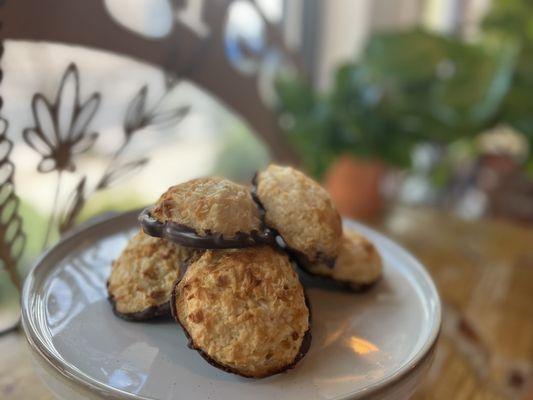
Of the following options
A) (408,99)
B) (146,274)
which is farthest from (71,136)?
(408,99)

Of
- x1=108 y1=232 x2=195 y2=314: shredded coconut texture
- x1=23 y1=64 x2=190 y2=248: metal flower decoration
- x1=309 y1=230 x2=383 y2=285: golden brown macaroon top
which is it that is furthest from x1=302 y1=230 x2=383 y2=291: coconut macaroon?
x1=23 y1=64 x2=190 y2=248: metal flower decoration

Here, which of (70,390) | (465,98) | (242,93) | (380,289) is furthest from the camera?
(465,98)

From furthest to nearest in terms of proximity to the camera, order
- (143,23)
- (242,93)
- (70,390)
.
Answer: (242,93) < (143,23) < (70,390)

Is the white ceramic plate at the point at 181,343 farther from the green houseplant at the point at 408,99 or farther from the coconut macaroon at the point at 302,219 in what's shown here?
the green houseplant at the point at 408,99

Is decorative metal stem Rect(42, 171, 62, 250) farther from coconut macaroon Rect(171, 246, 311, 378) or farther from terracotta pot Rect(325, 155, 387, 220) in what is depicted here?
terracotta pot Rect(325, 155, 387, 220)

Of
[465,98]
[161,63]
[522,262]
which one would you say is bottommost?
[522,262]

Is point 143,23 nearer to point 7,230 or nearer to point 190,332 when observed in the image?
point 7,230

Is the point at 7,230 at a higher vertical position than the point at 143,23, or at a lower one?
lower

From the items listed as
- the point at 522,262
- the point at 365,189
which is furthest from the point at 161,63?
the point at 522,262
